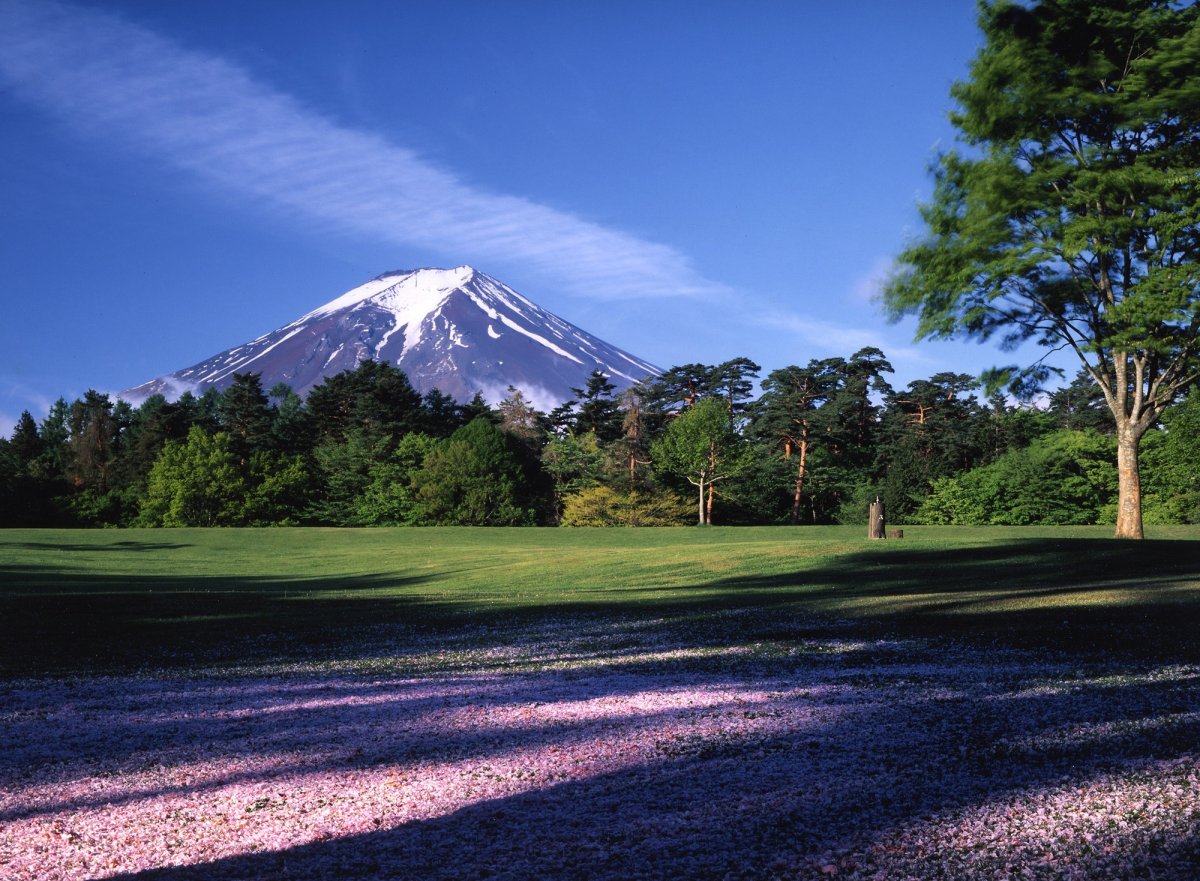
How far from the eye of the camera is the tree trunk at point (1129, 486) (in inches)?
1011

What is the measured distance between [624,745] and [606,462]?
70.6 metres

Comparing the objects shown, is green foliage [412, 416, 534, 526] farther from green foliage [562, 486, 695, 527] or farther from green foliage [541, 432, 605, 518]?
green foliage [541, 432, 605, 518]

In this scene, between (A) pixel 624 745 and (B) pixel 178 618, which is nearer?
(A) pixel 624 745

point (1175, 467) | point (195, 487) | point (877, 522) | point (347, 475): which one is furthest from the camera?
point (347, 475)

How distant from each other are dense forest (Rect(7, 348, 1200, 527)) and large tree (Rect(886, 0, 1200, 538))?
41.1 metres

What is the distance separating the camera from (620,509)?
73.1m

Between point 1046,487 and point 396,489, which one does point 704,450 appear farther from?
point 396,489

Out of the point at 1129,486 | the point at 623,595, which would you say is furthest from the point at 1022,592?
the point at 1129,486

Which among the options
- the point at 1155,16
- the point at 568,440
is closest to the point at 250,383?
the point at 568,440

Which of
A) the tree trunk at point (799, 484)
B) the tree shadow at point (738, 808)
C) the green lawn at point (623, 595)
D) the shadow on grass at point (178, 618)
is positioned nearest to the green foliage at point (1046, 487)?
the tree trunk at point (799, 484)

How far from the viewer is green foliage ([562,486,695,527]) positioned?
7231 cm

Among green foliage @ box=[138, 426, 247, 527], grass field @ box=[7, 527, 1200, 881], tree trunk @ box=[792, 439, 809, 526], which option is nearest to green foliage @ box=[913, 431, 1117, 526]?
tree trunk @ box=[792, 439, 809, 526]

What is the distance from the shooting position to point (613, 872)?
13.6 ft

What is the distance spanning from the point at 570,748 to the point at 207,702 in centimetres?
406
